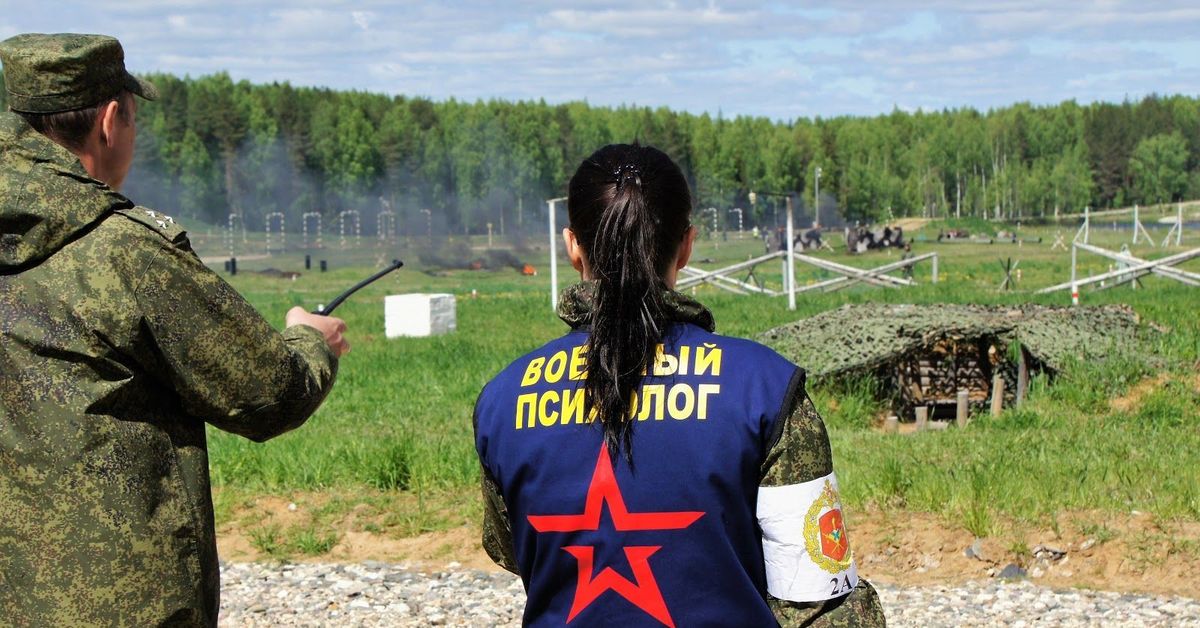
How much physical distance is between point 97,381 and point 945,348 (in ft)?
37.6

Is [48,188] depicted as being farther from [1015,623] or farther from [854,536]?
[854,536]

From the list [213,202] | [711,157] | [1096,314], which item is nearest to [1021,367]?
[1096,314]

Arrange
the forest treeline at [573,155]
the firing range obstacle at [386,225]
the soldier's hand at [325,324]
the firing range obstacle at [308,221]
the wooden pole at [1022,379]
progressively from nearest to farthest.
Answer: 1. the soldier's hand at [325,324]
2. the wooden pole at [1022,379]
3. the firing range obstacle at [386,225]
4. the firing range obstacle at [308,221]
5. the forest treeline at [573,155]

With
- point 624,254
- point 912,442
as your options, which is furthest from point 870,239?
point 624,254

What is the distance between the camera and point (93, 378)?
2.71 m

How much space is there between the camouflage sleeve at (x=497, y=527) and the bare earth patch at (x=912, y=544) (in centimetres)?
492

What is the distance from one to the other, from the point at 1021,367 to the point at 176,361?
1095cm

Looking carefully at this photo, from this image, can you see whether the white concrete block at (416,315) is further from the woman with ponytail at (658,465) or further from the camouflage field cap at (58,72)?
the woman with ponytail at (658,465)

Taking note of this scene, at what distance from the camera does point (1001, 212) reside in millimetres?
125500

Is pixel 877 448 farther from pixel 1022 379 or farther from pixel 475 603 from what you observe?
pixel 475 603

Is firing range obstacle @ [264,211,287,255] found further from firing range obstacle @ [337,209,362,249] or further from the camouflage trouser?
the camouflage trouser

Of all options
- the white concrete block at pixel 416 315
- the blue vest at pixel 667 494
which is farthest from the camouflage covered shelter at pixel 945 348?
the blue vest at pixel 667 494

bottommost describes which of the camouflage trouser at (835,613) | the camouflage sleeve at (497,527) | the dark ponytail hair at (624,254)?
the camouflage trouser at (835,613)

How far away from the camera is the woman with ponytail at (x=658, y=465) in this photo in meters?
2.16
